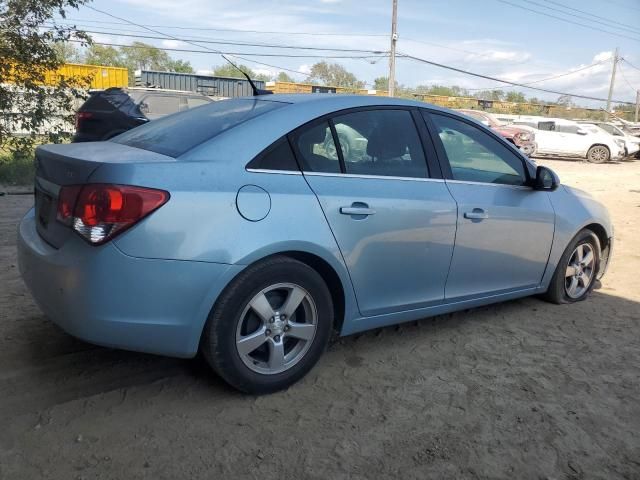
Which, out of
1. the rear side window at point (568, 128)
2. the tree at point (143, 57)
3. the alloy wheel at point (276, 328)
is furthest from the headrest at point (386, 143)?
the tree at point (143, 57)

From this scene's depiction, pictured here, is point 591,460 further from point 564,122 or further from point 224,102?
point 564,122

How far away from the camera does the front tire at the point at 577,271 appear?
4.56 metres

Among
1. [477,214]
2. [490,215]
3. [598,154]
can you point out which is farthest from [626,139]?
[477,214]

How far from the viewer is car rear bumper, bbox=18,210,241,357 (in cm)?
250

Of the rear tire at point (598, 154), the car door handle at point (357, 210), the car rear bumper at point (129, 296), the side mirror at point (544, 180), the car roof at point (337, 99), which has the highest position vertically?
the car roof at point (337, 99)

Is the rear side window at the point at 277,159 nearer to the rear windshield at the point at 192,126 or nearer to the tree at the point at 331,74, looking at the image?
the rear windshield at the point at 192,126

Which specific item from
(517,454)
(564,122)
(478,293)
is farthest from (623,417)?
(564,122)

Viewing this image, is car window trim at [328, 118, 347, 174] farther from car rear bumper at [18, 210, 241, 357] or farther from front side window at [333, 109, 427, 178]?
car rear bumper at [18, 210, 241, 357]

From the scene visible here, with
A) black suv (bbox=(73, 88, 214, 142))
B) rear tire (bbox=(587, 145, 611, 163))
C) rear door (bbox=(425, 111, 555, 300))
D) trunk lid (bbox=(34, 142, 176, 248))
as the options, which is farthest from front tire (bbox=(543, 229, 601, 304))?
rear tire (bbox=(587, 145, 611, 163))

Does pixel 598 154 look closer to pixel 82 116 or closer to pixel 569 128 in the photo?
pixel 569 128

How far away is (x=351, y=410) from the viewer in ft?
→ 9.50

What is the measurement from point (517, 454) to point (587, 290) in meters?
2.75

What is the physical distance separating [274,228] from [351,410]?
3.31ft

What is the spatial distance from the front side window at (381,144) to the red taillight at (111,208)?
1167mm
